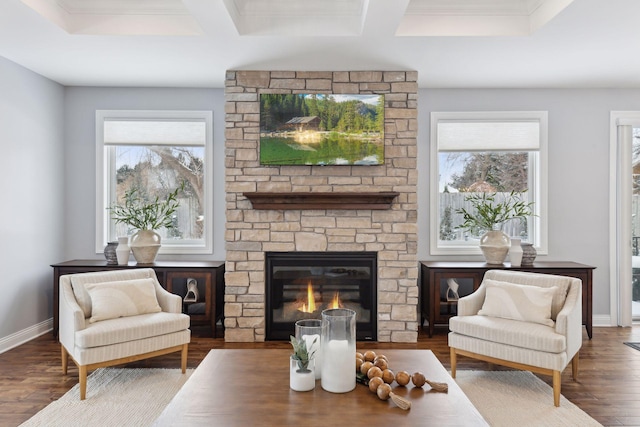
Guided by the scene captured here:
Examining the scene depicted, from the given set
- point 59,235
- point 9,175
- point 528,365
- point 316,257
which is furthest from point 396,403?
point 59,235

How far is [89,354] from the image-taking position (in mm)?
2893

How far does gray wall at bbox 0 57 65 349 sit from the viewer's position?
3.91 meters

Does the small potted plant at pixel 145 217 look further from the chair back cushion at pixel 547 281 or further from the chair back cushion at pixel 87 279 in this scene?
the chair back cushion at pixel 547 281

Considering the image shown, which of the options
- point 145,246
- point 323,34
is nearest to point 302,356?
point 323,34

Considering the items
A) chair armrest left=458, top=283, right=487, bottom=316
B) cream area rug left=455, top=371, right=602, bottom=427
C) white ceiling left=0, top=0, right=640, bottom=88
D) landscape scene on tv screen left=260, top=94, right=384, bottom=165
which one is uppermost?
white ceiling left=0, top=0, right=640, bottom=88

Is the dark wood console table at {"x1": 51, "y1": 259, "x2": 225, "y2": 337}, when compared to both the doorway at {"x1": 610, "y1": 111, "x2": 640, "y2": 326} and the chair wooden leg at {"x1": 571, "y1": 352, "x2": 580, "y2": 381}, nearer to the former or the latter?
the chair wooden leg at {"x1": 571, "y1": 352, "x2": 580, "y2": 381}

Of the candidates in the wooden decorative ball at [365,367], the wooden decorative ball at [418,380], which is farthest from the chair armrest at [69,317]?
the wooden decorative ball at [418,380]

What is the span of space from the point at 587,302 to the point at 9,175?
5.51 m

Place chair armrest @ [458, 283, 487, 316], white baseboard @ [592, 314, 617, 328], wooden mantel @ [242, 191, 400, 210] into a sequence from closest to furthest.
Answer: chair armrest @ [458, 283, 487, 316] < wooden mantel @ [242, 191, 400, 210] < white baseboard @ [592, 314, 617, 328]

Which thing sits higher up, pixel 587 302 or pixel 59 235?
pixel 59 235

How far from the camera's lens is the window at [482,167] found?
188 inches

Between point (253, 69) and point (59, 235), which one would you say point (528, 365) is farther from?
point (59, 235)

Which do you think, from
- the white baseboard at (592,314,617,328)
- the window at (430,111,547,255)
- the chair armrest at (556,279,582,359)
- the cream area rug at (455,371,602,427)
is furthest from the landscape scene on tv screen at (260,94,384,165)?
the white baseboard at (592,314,617,328)

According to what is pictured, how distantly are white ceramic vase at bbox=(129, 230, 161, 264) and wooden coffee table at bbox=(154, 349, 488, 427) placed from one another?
7.59 ft
